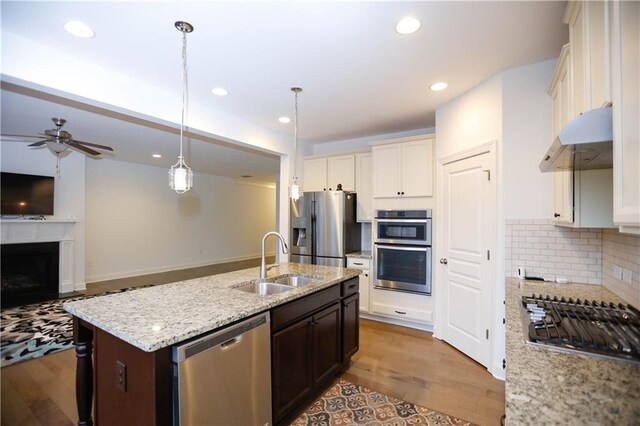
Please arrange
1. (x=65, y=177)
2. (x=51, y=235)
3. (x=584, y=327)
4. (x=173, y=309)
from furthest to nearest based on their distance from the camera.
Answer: (x=65, y=177), (x=51, y=235), (x=173, y=309), (x=584, y=327)

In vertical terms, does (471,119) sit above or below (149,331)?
above

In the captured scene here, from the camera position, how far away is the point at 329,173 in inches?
180

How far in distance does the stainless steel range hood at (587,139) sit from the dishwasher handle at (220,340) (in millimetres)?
1707

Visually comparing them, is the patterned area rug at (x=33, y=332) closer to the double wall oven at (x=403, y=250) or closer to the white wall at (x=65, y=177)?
the white wall at (x=65, y=177)

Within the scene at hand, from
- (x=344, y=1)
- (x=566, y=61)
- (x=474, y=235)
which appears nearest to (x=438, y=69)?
(x=566, y=61)

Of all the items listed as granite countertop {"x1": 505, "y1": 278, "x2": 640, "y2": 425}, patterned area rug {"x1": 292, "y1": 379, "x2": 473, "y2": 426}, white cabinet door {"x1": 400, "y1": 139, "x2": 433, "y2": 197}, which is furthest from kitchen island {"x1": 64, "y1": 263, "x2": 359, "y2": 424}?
white cabinet door {"x1": 400, "y1": 139, "x2": 433, "y2": 197}

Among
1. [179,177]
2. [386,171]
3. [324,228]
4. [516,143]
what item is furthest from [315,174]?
[179,177]

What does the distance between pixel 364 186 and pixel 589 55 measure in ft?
9.99

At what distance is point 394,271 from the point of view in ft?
12.6

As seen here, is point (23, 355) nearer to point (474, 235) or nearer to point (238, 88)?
point (238, 88)

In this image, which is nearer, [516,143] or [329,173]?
[516,143]

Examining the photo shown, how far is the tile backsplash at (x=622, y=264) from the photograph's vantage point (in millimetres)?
1655

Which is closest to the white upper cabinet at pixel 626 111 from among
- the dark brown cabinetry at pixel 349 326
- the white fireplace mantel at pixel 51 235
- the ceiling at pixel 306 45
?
the ceiling at pixel 306 45

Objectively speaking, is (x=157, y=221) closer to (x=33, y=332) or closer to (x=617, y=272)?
(x=33, y=332)
